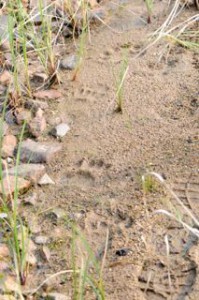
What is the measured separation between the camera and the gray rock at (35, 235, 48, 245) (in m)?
2.09

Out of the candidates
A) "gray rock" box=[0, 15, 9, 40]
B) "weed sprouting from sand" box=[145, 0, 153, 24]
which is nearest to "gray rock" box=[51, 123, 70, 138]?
"gray rock" box=[0, 15, 9, 40]

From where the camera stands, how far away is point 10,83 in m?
2.60

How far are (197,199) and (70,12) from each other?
1.22 m

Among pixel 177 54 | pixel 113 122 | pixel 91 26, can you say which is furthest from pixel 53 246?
pixel 91 26

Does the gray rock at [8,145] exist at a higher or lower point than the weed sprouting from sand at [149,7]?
lower

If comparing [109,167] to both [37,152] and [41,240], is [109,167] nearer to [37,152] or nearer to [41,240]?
[37,152]

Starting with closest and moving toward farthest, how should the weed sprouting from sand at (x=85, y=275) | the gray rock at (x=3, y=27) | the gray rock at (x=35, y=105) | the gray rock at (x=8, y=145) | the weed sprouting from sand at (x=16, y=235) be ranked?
the weed sprouting from sand at (x=85, y=275) → the weed sprouting from sand at (x=16, y=235) → the gray rock at (x=8, y=145) → the gray rock at (x=35, y=105) → the gray rock at (x=3, y=27)

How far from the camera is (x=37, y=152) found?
2424 millimetres

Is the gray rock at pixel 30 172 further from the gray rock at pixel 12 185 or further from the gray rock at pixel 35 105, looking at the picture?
the gray rock at pixel 35 105

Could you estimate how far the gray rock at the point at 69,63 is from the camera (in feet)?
9.36

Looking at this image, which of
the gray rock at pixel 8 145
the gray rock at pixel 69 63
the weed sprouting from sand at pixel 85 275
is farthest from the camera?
the gray rock at pixel 69 63

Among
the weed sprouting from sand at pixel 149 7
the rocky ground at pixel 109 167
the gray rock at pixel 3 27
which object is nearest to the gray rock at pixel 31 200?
the rocky ground at pixel 109 167

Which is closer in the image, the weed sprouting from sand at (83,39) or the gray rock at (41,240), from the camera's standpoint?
the gray rock at (41,240)

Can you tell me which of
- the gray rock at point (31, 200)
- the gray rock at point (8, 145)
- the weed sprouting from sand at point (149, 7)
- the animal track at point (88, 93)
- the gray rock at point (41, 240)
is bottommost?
the gray rock at point (41, 240)
